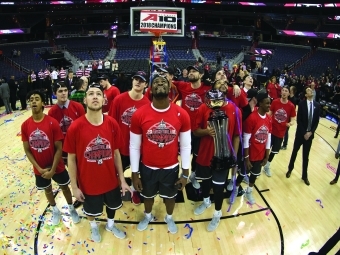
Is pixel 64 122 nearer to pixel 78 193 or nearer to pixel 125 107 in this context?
pixel 125 107

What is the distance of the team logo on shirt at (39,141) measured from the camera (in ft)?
10.2

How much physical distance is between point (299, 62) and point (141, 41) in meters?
14.5

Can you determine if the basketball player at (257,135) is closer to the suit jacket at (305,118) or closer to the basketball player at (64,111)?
the suit jacket at (305,118)

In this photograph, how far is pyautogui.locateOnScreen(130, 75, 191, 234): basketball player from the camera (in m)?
2.87

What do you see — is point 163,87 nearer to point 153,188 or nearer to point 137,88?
point 137,88

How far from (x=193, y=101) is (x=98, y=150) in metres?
1.82

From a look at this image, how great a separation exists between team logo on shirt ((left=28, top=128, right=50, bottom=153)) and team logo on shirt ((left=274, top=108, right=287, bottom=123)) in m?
3.65

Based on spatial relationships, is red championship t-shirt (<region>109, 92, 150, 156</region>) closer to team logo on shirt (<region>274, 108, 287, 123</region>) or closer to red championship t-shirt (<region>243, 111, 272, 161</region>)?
red championship t-shirt (<region>243, 111, 272, 161</region>)

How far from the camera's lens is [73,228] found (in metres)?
3.61

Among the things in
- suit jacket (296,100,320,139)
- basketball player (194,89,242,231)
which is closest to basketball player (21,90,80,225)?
basketball player (194,89,242,231)

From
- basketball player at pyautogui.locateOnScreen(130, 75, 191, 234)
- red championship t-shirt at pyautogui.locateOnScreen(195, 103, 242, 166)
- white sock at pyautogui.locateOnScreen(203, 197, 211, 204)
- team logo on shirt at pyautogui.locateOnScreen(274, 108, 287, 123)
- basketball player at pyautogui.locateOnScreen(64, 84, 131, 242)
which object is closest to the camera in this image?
basketball player at pyautogui.locateOnScreen(64, 84, 131, 242)

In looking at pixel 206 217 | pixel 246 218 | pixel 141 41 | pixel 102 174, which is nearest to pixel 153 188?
pixel 102 174

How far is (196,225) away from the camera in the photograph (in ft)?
12.1

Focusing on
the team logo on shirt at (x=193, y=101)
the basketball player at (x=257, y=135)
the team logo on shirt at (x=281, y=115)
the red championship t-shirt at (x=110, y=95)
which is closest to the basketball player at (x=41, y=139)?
the red championship t-shirt at (x=110, y=95)
